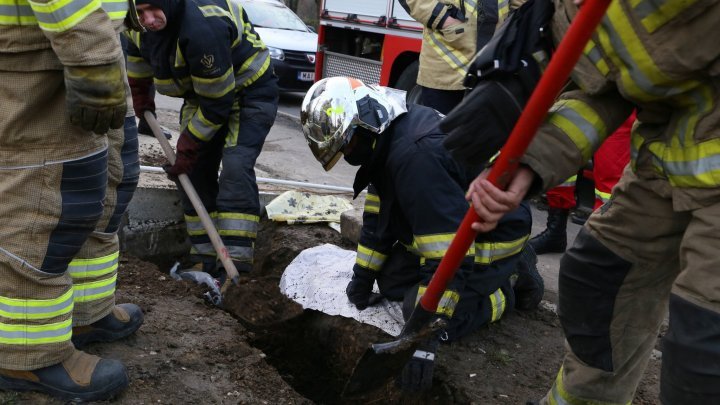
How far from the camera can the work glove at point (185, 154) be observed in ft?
13.5

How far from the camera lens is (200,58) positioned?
12.3ft

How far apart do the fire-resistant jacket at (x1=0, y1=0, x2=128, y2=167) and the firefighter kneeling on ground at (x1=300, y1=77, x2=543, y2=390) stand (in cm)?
96

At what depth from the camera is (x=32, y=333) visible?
2.40 metres

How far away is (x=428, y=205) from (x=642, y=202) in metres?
0.99

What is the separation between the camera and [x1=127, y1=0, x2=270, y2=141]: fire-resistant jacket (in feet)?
12.3

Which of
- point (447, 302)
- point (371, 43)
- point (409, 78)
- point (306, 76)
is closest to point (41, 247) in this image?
point (447, 302)

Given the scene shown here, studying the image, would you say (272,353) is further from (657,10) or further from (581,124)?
(657,10)

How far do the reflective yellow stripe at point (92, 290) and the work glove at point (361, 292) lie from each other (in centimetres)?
123

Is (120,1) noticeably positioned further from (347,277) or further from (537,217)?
(537,217)

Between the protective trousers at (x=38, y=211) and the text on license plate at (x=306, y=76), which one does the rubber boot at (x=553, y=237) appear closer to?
the protective trousers at (x=38, y=211)

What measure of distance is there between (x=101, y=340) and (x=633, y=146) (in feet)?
7.30

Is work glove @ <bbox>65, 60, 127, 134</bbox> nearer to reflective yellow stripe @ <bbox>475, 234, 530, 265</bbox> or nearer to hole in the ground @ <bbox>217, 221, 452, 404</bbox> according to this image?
hole in the ground @ <bbox>217, 221, 452, 404</bbox>

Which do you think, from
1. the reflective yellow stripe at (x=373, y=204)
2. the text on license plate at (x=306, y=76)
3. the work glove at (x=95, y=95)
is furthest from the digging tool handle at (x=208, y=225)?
the text on license plate at (x=306, y=76)

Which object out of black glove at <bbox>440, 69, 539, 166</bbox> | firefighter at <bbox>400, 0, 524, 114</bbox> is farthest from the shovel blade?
firefighter at <bbox>400, 0, 524, 114</bbox>
